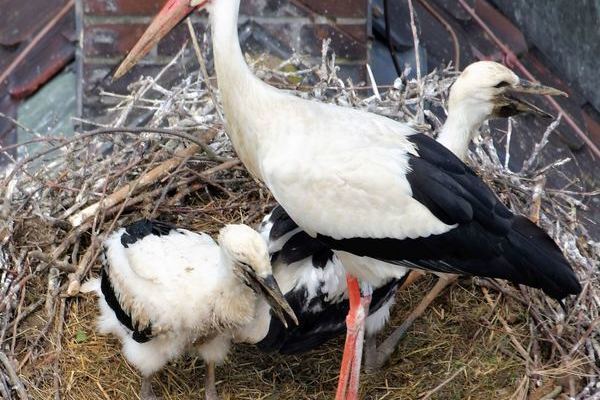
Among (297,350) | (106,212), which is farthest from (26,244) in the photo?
(297,350)

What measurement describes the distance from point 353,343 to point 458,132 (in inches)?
36.7

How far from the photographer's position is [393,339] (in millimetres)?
7020

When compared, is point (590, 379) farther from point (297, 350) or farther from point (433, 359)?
point (297, 350)

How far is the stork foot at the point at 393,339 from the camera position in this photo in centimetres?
700

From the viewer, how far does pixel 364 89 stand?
7.80 metres

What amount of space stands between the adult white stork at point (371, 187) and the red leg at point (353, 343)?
27 cm

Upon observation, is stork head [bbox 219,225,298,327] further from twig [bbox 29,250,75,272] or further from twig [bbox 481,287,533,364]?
twig [bbox 481,287,533,364]

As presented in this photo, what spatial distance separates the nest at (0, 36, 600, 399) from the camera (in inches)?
267

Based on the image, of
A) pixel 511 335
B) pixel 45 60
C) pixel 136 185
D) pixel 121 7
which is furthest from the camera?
pixel 45 60

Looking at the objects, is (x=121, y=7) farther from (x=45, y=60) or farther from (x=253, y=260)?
(x=253, y=260)

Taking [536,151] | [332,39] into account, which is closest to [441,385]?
[536,151]

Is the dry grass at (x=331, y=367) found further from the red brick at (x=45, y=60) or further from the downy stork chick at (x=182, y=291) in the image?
the red brick at (x=45, y=60)

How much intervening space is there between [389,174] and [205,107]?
1551 millimetres

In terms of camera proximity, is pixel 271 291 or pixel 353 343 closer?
pixel 271 291
